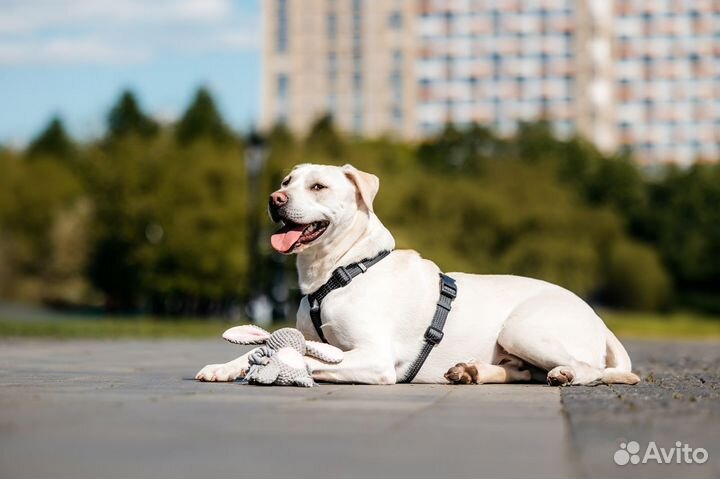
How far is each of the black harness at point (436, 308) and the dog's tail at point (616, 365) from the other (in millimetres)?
1199

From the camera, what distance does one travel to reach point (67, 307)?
267 feet

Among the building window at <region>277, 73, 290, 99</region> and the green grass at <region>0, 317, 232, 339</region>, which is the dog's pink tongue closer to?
the green grass at <region>0, 317, 232, 339</region>

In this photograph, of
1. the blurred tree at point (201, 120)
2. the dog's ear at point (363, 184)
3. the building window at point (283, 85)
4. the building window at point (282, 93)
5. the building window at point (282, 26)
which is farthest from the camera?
the building window at point (283, 85)

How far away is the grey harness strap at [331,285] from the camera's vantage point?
335 inches

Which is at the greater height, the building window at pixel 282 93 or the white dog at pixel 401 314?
the building window at pixel 282 93

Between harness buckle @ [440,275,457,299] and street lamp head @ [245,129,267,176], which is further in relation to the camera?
street lamp head @ [245,129,267,176]

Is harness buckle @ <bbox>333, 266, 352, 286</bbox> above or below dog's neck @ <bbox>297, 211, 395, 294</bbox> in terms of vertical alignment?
below

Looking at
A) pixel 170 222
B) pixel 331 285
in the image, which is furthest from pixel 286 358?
pixel 170 222

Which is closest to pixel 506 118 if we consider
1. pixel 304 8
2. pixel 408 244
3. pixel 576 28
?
pixel 576 28

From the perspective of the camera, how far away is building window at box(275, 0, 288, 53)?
498 feet

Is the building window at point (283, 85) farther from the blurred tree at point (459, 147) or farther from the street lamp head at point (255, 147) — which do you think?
the street lamp head at point (255, 147)

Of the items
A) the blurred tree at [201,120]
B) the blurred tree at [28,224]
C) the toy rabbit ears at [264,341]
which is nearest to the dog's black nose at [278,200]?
the toy rabbit ears at [264,341]

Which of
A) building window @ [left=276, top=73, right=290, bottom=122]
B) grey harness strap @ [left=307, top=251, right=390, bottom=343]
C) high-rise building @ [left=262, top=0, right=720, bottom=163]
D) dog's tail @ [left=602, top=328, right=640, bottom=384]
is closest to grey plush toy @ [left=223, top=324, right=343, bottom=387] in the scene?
grey harness strap @ [left=307, top=251, right=390, bottom=343]

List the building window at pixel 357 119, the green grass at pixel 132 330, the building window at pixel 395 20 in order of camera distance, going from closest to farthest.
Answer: the green grass at pixel 132 330, the building window at pixel 395 20, the building window at pixel 357 119
